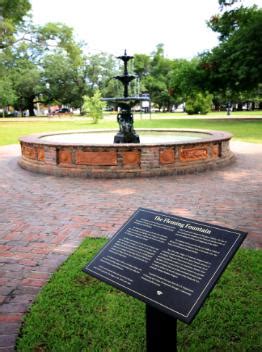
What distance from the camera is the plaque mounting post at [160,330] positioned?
2195mm

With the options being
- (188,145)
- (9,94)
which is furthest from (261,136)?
→ (9,94)

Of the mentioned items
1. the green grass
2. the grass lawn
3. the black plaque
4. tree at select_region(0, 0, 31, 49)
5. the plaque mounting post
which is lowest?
the green grass

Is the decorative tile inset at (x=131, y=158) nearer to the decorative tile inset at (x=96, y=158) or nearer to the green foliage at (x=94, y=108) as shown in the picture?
the decorative tile inset at (x=96, y=158)

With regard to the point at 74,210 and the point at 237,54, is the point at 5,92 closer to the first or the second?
the point at 237,54

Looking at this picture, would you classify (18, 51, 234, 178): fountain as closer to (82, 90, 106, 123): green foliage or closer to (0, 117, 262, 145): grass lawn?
(0, 117, 262, 145): grass lawn

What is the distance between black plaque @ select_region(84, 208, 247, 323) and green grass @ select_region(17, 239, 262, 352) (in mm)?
826

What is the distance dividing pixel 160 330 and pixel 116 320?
34.1 inches

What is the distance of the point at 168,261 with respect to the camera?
223 cm

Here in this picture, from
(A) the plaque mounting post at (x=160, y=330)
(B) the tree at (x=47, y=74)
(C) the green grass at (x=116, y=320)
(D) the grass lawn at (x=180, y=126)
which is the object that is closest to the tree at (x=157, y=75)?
(B) the tree at (x=47, y=74)

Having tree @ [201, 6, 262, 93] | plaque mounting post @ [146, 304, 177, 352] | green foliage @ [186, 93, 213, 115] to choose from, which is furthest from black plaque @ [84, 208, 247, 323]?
green foliage @ [186, 93, 213, 115]

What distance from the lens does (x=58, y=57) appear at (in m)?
50.5

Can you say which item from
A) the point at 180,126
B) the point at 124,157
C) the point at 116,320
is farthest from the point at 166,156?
the point at 180,126

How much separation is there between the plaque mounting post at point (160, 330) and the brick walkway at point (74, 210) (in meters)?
1.20

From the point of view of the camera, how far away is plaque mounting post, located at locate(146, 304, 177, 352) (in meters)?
2.20
